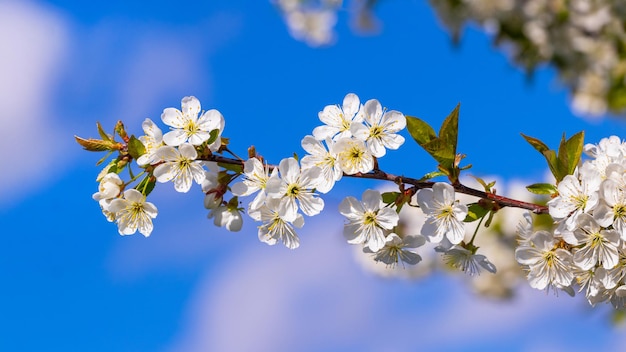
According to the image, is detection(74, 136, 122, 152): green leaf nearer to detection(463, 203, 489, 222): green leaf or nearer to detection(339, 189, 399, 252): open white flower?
detection(339, 189, 399, 252): open white flower

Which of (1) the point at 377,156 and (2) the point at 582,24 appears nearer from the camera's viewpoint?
(1) the point at 377,156

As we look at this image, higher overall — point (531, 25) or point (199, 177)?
point (531, 25)

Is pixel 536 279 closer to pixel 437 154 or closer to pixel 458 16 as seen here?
pixel 437 154

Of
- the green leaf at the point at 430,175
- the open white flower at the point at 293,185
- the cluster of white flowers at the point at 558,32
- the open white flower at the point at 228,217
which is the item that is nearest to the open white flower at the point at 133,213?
the open white flower at the point at 228,217

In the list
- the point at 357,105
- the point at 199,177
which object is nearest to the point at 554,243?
the point at 357,105

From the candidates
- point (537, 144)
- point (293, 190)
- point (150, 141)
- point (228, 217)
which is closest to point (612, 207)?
point (537, 144)

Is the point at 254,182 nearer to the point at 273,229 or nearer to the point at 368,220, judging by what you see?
the point at 273,229
